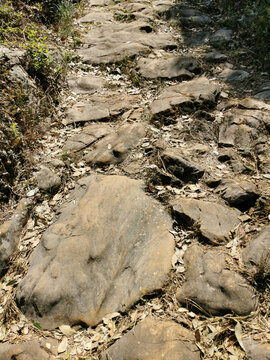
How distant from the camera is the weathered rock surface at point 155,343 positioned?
95.5 inches

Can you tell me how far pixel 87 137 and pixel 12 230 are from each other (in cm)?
193

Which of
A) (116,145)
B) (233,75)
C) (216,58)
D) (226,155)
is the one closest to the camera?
(226,155)

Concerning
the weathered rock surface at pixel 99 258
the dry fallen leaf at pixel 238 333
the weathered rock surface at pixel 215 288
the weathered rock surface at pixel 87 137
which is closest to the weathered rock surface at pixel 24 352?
the weathered rock surface at pixel 99 258

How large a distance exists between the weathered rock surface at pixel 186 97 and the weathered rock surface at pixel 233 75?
0.61 m

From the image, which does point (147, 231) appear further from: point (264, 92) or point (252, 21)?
point (252, 21)

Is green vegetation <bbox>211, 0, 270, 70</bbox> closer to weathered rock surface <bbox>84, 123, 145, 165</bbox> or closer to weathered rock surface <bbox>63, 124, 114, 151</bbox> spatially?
weathered rock surface <bbox>84, 123, 145, 165</bbox>

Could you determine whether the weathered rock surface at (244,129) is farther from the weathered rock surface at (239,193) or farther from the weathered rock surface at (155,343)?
the weathered rock surface at (155,343)

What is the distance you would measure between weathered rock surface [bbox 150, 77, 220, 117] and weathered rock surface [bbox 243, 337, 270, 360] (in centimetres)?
350

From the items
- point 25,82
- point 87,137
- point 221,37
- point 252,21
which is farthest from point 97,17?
point 87,137

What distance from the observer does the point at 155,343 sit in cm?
252

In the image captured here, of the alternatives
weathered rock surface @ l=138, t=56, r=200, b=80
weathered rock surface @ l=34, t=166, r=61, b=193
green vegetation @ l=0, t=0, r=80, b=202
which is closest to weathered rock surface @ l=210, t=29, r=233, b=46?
weathered rock surface @ l=138, t=56, r=200, b=80

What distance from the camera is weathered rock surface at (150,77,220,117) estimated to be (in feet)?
16.0

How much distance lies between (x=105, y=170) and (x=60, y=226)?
3.70 ft

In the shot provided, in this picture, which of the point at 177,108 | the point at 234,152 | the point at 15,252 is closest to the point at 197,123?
the point at 177,108
